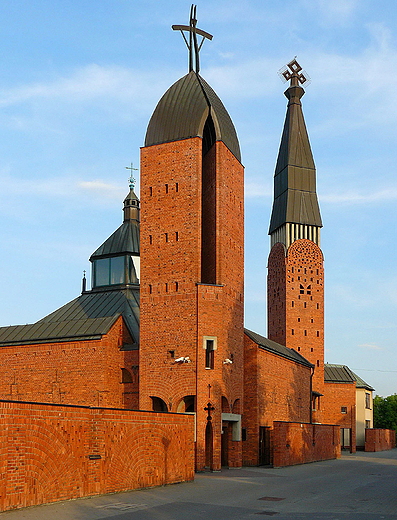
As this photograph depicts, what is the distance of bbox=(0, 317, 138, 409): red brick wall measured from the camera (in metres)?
36.5

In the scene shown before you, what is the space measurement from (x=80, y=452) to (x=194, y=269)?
14.5m

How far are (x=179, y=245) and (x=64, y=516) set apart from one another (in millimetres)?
19043

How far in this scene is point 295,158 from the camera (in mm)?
70625

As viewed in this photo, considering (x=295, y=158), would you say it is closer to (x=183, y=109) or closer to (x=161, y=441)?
(x=183, y=109)

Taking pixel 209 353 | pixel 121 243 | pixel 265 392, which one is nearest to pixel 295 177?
pixel 121 243

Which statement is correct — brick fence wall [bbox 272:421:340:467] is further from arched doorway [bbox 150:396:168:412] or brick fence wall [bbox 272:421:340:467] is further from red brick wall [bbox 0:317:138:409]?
red brick wall [bbox 0:317:138:409]

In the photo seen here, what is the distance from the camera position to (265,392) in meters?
41.1

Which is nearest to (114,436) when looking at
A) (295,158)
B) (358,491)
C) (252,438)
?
(358,491)

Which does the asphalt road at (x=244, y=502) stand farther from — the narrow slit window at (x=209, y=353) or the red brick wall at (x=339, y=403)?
the red brick wall at (x=339, y=403)

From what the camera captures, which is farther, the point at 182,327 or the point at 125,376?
the point at 125,376

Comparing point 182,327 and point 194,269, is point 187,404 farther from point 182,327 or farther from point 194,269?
point 194,269

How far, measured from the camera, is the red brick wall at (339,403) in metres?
68.6

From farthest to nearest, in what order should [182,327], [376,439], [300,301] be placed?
[300,301] → [376,439] → [182,327]

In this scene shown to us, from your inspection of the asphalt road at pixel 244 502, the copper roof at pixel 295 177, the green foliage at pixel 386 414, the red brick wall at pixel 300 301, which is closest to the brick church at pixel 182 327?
the asphalt road at pixel 244 502
